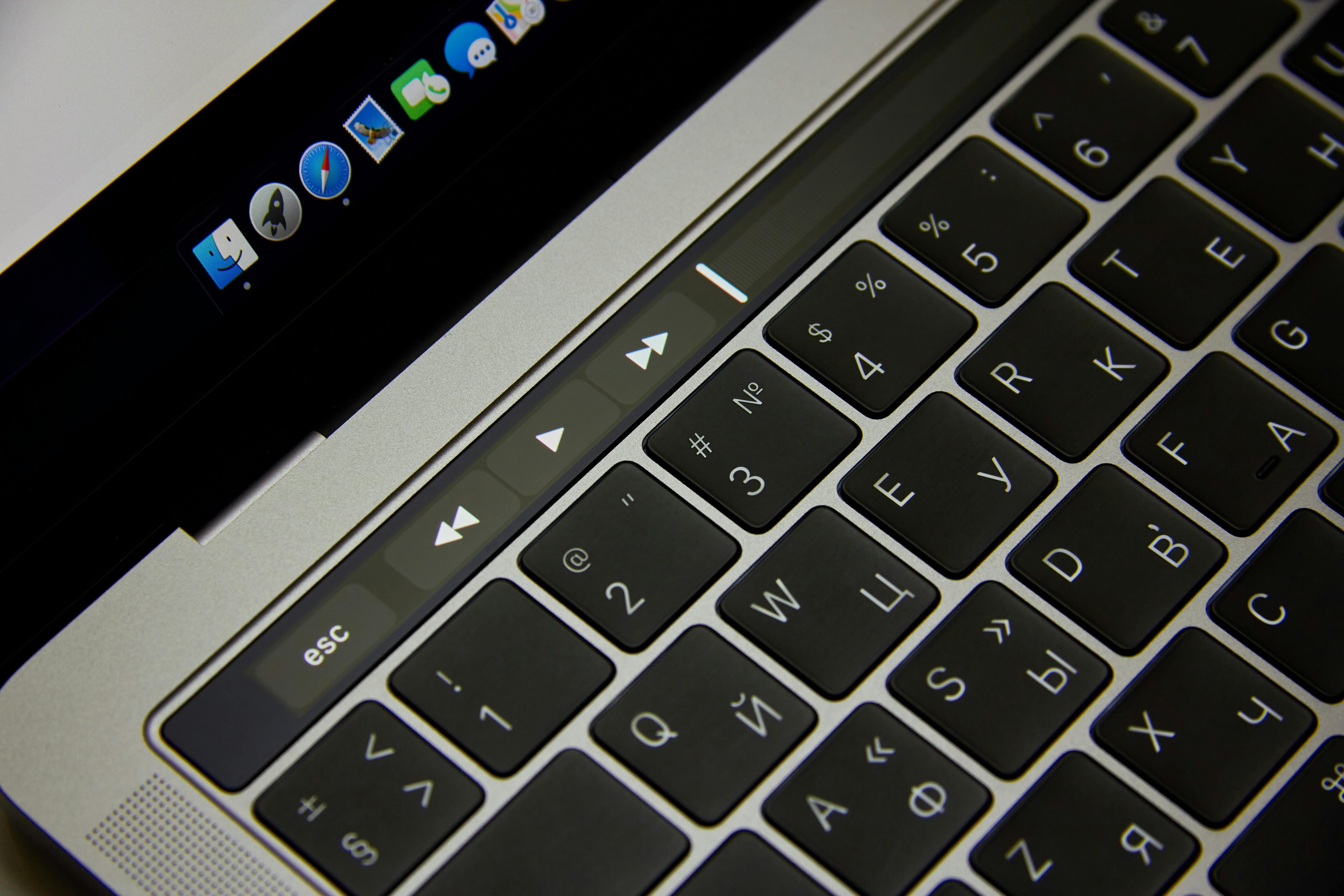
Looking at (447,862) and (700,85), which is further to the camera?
(700,85)

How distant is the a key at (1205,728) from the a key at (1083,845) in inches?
0.6

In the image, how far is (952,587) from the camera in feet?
1.32

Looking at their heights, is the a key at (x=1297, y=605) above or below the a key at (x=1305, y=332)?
below

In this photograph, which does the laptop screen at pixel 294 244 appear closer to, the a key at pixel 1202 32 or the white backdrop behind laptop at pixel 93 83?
the white backdrop behind laptop at pixel 93 83

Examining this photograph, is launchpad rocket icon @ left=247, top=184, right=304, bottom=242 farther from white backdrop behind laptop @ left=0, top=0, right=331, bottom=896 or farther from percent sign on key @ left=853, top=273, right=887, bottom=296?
percent sign on key @ left=853, top=273, right=887, bottom=296

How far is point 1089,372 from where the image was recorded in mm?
430

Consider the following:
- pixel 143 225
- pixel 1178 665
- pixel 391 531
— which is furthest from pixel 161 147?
pixel 1178 665

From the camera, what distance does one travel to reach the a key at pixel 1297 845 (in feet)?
1.24

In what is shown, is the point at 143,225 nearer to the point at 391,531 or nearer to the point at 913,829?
the point at 391,531

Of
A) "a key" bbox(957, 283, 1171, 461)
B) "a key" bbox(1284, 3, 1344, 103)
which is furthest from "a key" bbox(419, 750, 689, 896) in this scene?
"a key" bbox(1284, 3, 1344, 103)

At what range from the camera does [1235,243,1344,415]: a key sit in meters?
0.44

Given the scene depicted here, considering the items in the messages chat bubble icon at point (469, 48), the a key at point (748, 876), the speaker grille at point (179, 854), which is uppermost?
the messages chat bubble icon at point (469, 48)

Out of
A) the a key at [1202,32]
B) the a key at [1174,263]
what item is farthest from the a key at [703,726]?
the a key at [1202,32]

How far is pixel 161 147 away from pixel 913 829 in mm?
366
